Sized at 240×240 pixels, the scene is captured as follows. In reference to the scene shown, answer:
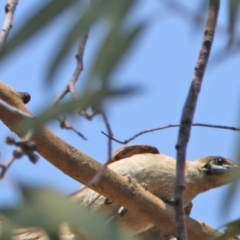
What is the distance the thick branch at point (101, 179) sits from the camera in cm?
263

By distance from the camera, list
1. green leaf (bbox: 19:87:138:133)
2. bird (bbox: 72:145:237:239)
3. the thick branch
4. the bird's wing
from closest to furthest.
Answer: green leaf (bbox: 19:87:138:133), the thick branch, bird (bbox: 72:145:237:239), the bird's wing

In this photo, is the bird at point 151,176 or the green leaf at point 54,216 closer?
the green leaf at point 54,216

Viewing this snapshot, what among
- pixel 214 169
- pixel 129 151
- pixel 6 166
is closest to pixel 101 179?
pixel 129 151

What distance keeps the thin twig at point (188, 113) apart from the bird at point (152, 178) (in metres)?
1.86

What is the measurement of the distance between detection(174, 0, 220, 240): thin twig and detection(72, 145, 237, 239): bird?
6.03 feet

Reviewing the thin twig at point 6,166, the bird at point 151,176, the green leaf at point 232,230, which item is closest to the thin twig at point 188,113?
the green leaf at point 232,230

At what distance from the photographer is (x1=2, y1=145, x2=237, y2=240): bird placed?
3.66 m

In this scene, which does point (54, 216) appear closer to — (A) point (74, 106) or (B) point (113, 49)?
(A) point (74, 106)

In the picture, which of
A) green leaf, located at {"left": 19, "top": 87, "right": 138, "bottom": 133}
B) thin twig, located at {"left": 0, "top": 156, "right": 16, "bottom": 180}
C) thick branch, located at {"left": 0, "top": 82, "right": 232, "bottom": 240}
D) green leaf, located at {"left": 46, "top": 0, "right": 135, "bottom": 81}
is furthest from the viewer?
thick branch, located at {"left": 0, "top": 82, "right": 232, "bottom": 240}

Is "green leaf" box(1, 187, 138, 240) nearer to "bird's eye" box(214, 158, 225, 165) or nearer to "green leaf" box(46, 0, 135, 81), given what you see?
"green leaf" box(46, 0, 135, 81)

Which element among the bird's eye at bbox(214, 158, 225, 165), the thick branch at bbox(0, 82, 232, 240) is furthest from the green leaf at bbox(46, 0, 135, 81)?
the bird's eye at bbox(214, 158, 225, 165)

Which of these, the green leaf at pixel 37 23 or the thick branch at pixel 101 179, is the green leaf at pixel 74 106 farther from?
the thick branch at pixel 101 179

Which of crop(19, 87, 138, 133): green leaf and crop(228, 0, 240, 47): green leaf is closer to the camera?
crop(19, 87, 138, 133): green leaf

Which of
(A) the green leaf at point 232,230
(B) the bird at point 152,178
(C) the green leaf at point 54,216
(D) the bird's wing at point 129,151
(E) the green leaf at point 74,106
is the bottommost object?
(B) the bird at point 152,178
